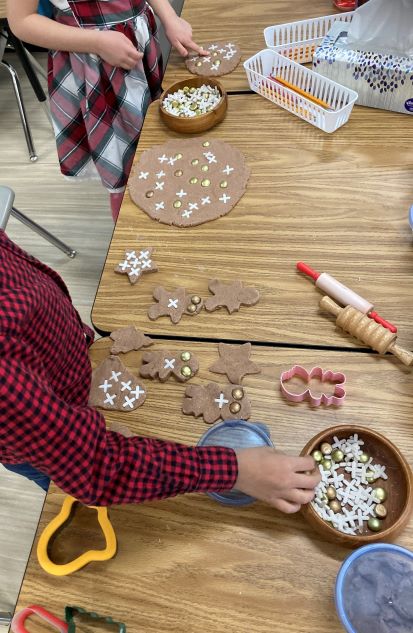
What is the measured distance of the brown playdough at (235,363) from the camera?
0.74 metres

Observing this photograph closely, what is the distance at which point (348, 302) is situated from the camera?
0.76 meters

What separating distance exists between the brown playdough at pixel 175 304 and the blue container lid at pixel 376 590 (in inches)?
16.8

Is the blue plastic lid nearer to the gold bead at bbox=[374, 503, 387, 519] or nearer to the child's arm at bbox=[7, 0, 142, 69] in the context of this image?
the gold bead at bbox=[374, 503, 387, 519]

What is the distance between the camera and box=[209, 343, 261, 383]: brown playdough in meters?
0.74

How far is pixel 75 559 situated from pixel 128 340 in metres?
0.32

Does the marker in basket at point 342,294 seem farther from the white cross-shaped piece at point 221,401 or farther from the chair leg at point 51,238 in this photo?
the chair leg at point 51,238

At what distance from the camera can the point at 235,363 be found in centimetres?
75

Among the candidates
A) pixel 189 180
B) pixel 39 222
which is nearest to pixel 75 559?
pixel 189 180

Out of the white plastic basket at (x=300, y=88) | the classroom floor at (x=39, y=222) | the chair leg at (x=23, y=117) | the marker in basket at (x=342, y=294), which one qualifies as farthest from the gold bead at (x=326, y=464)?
the chair leg at (x=23, y=117)

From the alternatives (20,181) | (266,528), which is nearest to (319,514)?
(266,528)

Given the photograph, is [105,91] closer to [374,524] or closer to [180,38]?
[180,38]

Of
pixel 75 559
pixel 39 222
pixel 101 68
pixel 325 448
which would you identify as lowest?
pixel 39 222

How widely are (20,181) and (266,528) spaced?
1.99 m

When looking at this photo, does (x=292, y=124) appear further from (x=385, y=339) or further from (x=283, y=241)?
(x=385, y=339)
